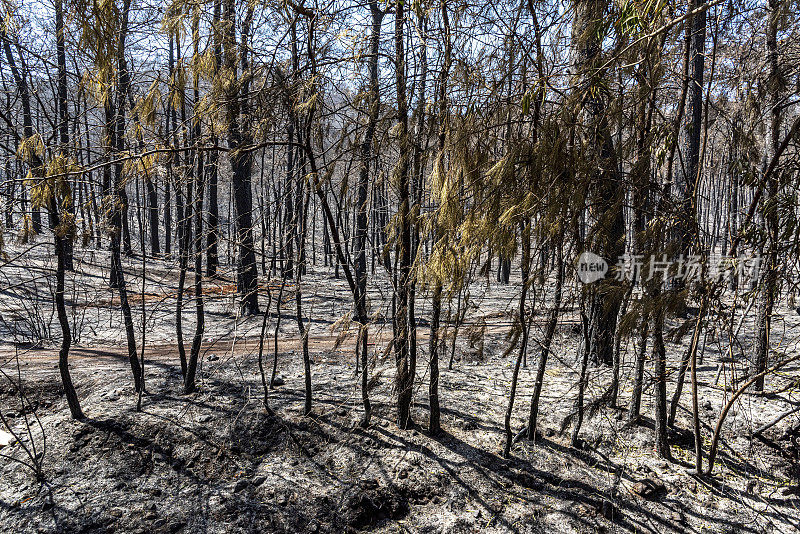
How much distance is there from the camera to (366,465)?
442 centimetres

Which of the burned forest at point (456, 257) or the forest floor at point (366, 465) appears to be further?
the forest floor at point (366, 465)

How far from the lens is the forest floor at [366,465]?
3.80 meters

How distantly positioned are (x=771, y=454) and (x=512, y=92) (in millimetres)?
4152

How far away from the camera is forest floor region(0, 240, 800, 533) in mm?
3803

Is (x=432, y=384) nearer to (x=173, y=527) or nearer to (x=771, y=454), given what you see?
(x=173, y=527)

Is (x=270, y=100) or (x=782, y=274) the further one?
(x=270, y=100)

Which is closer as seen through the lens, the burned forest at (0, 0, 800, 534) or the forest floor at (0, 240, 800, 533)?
the burned forest at (0, 0, 800, 534)

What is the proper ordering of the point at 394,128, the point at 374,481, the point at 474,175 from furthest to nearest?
the point at 374,481 → the point at 394,128 → the point at 474,175

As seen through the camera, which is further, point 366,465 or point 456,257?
point 366,465

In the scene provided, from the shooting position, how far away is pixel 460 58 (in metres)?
3.66

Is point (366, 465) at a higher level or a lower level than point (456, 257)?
lower

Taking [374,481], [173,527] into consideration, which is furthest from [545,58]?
[173,527]

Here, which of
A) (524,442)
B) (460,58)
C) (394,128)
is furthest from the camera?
(524,442)

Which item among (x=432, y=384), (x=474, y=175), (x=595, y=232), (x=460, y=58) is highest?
(x=460, y=58)
